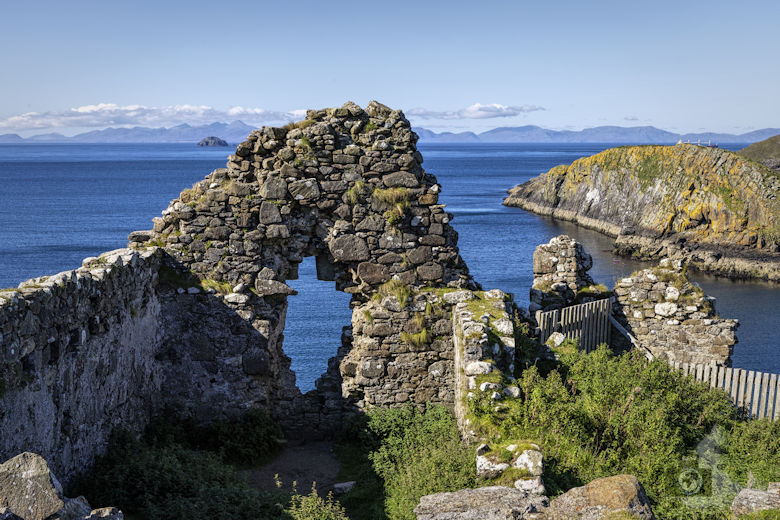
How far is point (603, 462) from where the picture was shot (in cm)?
730

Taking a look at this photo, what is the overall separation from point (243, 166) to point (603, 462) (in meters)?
7.25

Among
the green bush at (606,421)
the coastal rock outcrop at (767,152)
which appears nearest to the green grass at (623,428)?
the green bush at (606,421)

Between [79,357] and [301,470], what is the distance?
13.1 ft

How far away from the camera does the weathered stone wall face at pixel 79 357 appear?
6961 millimetres

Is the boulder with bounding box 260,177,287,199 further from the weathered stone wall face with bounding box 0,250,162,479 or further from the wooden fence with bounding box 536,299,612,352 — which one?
the wooden fence with bounding box 536,299,612,352

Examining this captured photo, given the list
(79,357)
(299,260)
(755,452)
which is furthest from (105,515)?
(755,452)

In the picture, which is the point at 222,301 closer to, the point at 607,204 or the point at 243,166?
the point at 243,166

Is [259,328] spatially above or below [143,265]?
below

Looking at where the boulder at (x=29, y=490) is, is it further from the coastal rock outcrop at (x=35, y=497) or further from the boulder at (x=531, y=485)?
the boulder at (x=531, y=485)

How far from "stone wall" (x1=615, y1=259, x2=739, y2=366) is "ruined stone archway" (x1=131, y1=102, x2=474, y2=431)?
4177mm

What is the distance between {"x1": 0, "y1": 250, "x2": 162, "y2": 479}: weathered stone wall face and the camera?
6.96 m

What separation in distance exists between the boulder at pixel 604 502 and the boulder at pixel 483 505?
215 mm

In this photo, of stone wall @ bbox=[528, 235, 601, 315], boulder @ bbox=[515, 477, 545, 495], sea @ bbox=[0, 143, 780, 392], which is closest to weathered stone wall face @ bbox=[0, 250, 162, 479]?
boulder @ bbox=[515, 477, 545, 495]

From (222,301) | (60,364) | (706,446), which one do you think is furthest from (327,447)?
(706,446)
